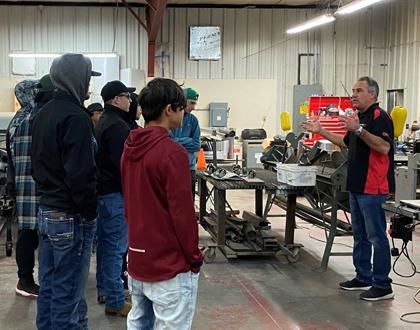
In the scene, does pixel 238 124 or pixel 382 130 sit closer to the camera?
pixel 382 130

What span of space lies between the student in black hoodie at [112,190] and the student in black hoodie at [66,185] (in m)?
0.61

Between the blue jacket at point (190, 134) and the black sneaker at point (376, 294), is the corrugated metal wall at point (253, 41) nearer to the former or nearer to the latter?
the blue jacket at point (190, 134)

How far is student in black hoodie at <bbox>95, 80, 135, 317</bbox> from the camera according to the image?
2.90 meters

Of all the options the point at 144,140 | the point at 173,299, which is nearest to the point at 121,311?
the point at 173,299

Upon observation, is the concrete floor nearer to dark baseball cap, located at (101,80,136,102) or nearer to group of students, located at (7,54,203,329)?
group of students, located at (7,54,203,329)

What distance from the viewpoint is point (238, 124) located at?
38.1 feet

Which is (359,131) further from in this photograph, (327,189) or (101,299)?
(101,299)

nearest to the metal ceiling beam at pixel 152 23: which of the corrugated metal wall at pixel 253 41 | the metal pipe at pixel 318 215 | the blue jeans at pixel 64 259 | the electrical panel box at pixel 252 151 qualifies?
the corrugated metal wall at pixel 253 41

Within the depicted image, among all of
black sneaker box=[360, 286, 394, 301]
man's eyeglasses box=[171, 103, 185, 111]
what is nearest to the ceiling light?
black sneaker box=[360, 286, 394, 301]

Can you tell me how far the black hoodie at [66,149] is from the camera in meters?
2.14

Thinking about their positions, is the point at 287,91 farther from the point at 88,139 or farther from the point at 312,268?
the point at 88,139

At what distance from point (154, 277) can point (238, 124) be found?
9945 millimetres

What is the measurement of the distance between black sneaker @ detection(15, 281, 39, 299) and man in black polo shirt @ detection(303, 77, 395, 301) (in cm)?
217

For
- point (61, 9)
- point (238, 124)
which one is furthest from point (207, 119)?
point (61, 9)
